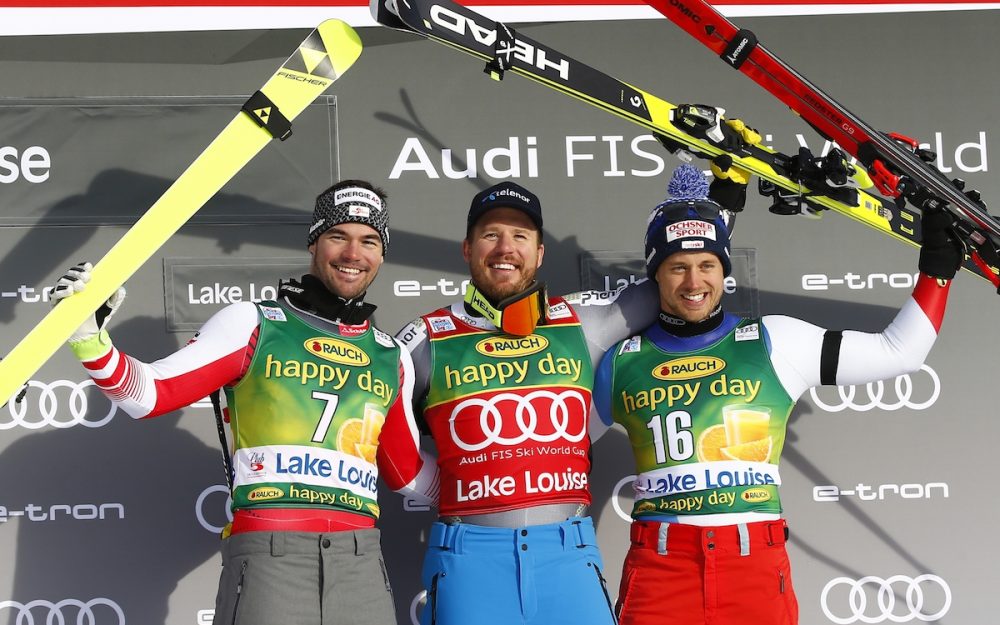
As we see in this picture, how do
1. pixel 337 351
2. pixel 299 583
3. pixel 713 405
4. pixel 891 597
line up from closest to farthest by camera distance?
pixel 299 583, pixel 337 351, pixel 713 405, pixel 891 597

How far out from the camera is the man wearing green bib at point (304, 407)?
320 cm

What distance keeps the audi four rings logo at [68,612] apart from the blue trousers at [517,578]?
5.17 ft

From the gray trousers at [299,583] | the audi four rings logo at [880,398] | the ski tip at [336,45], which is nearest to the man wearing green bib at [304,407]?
the gray trousers at [299,583]

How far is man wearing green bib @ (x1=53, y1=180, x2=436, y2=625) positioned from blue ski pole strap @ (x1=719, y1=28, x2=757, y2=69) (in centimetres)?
133

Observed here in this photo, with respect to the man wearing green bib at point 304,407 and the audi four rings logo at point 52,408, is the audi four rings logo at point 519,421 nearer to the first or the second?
the man wearing green bib at point 304,407

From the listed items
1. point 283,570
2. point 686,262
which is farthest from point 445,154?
point 283,570

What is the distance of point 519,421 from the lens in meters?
3.59

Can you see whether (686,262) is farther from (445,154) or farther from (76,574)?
(76,574)

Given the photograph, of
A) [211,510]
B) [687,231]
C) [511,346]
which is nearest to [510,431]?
[511,346]

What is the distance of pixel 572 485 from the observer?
3.60 meters

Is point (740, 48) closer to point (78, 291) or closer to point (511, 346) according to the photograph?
point (511, 346)

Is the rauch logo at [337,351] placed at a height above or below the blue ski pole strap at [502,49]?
below

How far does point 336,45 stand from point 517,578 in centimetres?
183

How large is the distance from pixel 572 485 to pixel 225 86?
227 cm
